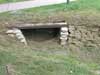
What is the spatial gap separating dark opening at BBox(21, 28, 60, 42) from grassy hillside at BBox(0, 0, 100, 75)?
34 cm

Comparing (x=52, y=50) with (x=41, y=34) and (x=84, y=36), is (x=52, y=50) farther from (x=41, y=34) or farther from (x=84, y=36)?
(x=41, y=34)

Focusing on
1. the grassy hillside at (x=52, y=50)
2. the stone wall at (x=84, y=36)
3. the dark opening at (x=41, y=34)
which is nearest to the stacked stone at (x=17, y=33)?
the grassy hillside at (x=52, y=50)

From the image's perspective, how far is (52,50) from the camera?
10570 mm

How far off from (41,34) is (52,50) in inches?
62.0

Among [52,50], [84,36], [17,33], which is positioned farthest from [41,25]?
[52,50]

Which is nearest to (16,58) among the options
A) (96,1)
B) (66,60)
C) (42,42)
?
(66,60)

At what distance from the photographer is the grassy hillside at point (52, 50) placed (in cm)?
858

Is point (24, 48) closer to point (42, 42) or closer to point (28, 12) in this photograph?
point (42, 42)

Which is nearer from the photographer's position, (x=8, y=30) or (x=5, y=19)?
(x=8, y=30)

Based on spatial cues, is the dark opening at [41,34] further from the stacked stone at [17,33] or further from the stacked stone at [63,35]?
the stacked stone at [17,33]

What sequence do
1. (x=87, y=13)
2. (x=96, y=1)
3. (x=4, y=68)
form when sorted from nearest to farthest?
1. (x=4, y=68)
2. (x=87, y=13)
3. (x=96, y=1)

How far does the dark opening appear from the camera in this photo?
11867mm

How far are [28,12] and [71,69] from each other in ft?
17.5

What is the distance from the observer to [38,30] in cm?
1220
